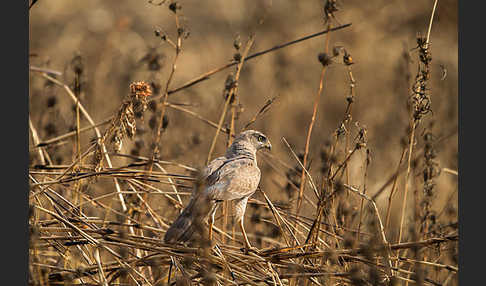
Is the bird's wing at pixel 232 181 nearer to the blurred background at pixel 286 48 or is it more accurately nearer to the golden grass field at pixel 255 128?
the golden grass field at pixel 255 128

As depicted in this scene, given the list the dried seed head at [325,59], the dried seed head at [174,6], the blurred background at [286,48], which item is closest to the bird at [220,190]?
the dried seed head at [325,59]

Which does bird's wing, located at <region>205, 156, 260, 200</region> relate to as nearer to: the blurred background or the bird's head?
the bird's head

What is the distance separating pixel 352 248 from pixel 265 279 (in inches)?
17.3

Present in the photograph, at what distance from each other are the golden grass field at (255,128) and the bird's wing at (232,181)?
0.19 meters

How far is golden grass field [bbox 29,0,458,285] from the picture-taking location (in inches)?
115

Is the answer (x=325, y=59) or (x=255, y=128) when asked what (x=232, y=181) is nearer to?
(x=325, y=59)

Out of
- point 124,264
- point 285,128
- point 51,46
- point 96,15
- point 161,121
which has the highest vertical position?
point 96,15

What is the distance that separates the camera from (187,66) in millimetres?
11672

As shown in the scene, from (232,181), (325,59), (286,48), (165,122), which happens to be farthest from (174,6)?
(286,48)

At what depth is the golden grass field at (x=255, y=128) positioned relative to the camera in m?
2.92

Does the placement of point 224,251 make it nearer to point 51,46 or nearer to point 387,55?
point 51,46

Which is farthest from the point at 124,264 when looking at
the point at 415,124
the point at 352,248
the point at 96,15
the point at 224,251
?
the point at 96,15

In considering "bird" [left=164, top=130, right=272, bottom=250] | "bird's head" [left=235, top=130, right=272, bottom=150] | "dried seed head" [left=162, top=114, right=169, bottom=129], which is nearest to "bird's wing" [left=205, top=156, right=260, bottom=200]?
"bird" [left=164, top=130, right=272, bottom=250]

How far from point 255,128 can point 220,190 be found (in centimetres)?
427
